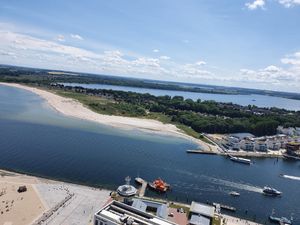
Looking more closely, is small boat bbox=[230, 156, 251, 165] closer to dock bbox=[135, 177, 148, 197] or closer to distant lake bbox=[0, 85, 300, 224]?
distant lake bbox=[0, 85, 300, 224]

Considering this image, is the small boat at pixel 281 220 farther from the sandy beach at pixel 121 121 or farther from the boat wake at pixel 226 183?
the sandy beach at pixel 121 121

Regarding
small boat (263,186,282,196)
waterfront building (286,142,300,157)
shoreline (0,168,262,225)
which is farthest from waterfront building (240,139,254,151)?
shoreline (0,168,262,225)

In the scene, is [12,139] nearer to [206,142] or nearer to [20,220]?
[20,220]

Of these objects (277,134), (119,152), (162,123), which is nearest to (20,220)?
(119,152)

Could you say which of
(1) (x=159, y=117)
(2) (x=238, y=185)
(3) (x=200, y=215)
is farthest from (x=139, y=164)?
(1) (x=159, y=117)

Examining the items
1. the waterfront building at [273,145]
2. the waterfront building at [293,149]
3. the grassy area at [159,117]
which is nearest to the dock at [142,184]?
the waterfront building at [273,145]

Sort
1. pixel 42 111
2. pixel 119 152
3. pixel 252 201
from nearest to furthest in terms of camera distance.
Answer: pixel 252 201
pixel 119 152
pixel 42 111

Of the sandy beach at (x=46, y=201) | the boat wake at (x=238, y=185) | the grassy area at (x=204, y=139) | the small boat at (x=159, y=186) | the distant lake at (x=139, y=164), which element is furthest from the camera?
the grassy area at (x=204, y=139)
